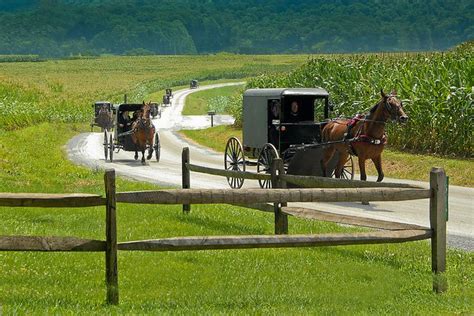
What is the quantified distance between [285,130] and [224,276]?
38.1ft

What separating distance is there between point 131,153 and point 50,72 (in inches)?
5388

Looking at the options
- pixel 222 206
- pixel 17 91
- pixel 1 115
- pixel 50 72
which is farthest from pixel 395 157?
pixel 50 72

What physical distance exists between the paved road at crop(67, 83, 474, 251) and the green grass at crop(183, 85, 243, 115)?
24068 mm

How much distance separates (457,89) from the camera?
29719 mm

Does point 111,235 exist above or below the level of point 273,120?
below

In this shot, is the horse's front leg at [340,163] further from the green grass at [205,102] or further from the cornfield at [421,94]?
the green grass at [205,102]

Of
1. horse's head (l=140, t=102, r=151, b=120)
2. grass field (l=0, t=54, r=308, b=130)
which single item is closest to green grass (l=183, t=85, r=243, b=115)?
grass field (l=0, t=54, r=308, b=130)

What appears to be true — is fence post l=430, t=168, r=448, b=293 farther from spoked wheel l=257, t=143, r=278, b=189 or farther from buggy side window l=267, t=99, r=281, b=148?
buggy side window l=267, t=99, r=281, b=148

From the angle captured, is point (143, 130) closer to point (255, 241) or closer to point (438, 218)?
point (438, 218)

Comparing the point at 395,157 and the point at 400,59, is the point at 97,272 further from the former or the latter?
the point at 400,59

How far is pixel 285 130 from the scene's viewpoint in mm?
22938

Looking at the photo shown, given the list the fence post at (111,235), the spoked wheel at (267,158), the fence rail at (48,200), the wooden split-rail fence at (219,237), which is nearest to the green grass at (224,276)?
the fence post at (111,235)

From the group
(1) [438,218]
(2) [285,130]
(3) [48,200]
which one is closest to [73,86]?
(2) [285,130]

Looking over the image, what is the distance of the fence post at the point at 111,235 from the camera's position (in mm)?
9594
